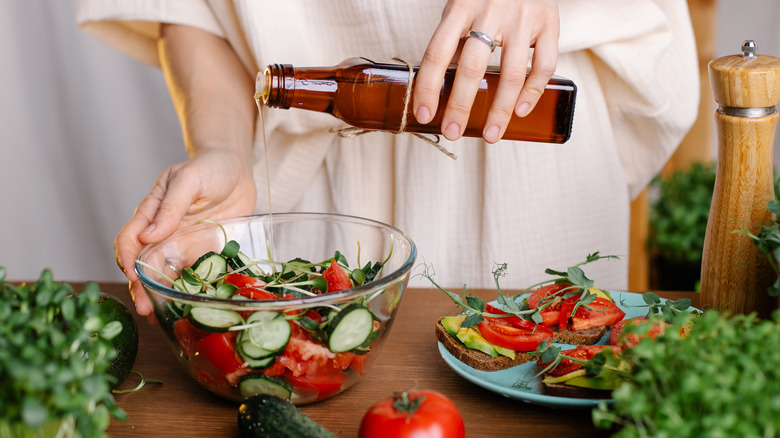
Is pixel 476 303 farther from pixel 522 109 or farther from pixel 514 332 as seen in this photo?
pixel 522 109

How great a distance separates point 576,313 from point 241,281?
48cm

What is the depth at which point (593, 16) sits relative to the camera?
4.61 ft

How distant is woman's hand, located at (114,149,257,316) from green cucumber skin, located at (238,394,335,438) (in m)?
0.31

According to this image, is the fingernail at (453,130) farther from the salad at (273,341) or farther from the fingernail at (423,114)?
the salad at (273,341)

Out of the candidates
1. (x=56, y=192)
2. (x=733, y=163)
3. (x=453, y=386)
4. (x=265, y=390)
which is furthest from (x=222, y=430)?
(x=56, y=192)

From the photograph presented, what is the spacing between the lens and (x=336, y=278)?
3.04ft

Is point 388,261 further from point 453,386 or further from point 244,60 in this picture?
point 244,60

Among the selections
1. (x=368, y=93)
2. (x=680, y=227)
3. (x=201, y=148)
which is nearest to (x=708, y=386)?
(x=368, y=93)

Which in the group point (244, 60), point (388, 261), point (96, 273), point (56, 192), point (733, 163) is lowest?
point (96, 273)

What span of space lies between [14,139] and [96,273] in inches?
23.3

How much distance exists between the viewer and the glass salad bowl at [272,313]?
0.79 metres

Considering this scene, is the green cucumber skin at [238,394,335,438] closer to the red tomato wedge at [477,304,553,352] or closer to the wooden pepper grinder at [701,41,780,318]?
the red tomato wedge at [477,304,553,352]

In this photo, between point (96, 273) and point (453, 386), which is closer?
point (453, 386)

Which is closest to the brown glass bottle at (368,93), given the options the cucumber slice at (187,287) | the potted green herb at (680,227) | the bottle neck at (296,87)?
the bottle neck at (296,87)
